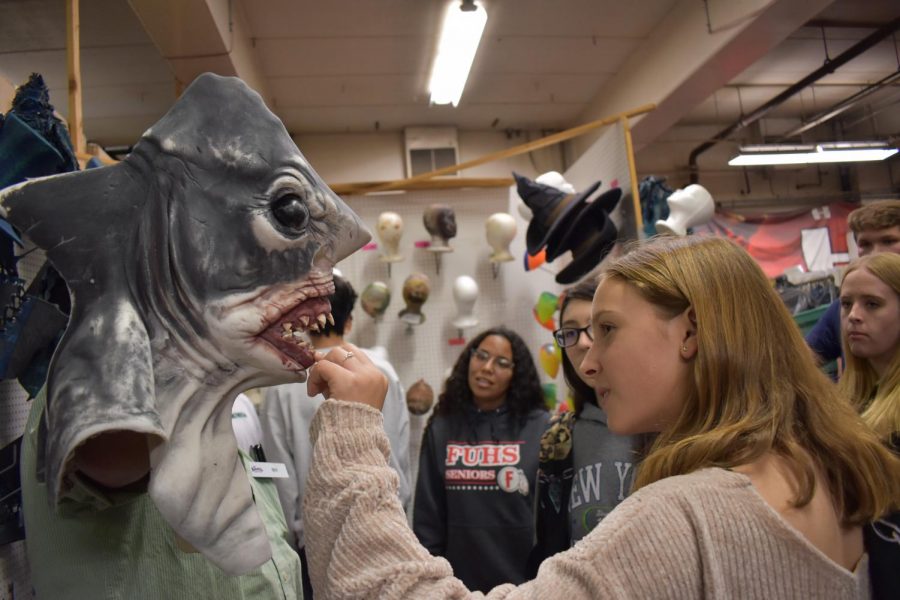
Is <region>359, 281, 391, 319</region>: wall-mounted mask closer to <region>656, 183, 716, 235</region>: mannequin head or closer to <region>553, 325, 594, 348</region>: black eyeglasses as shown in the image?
<region>656, 183, 716, 235</region>: mannequin head

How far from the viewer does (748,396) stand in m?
0.94

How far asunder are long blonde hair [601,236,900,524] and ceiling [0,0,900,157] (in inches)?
118

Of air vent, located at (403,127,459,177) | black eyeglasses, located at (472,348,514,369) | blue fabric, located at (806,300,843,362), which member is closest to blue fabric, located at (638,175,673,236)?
blue fabric, located at (806,300,843,362)

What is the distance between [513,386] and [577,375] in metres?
0.74

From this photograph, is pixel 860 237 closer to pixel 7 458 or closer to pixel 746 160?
pixel 7 458

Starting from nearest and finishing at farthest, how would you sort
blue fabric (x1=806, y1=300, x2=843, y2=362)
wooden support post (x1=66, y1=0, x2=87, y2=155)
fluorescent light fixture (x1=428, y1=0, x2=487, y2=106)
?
wooden support post (x1=66, y1=0, x2=87, y2=155) → blue fabric (x1=806, y1=300, x2=843, y2=362) → fluorescent light fixture (x1=428, y1=0, x2=487, y2=106)

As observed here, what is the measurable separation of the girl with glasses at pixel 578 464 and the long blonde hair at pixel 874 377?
62cm

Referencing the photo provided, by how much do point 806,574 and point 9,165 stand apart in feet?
4.19

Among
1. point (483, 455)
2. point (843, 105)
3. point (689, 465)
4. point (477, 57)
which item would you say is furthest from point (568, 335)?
point (843, 105)

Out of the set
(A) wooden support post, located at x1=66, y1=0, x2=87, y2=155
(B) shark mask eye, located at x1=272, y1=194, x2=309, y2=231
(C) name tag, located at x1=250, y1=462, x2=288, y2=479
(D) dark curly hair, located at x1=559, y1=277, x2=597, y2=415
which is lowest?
(C) name tag, located at x1=250, y1=462, x2=288, y2=479

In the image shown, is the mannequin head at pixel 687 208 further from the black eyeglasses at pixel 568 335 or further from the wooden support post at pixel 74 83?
the wooden support post at pixel 74 83

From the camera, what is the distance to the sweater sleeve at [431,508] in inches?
95.3

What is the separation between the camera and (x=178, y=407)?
2.40ft

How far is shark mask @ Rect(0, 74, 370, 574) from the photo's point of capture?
71cm
